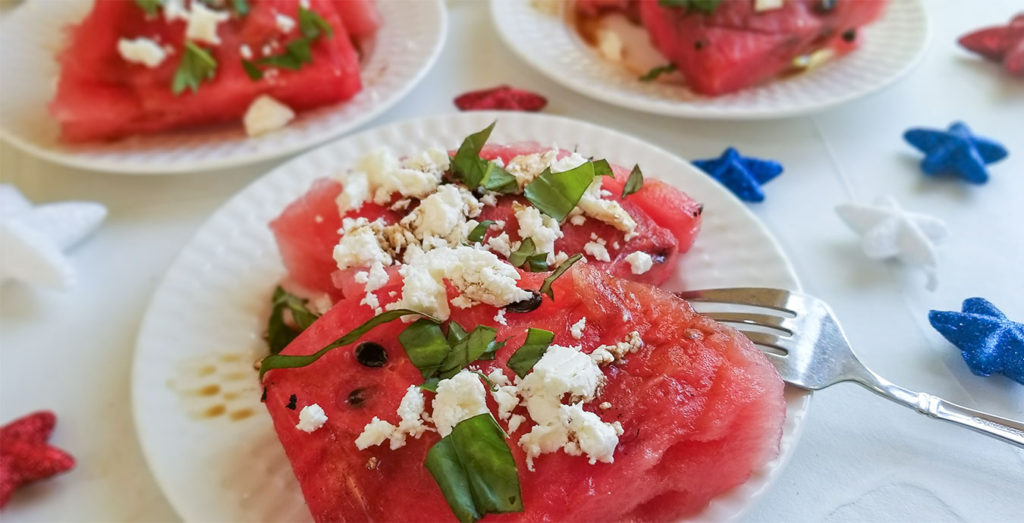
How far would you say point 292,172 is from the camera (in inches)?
61.2

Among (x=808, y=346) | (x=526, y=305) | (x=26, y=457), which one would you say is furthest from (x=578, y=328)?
(x=26, y=457)

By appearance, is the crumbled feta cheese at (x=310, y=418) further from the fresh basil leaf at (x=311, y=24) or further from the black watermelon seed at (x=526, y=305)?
the fresh basil leaf at (x=311, y=24)

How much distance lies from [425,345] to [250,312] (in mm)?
510

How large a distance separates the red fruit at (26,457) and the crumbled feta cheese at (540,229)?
0.86 meters

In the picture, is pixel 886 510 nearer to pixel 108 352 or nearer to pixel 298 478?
pixel 298 478

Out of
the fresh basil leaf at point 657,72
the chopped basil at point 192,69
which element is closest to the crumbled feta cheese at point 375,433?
the chopped basil at point 192,69

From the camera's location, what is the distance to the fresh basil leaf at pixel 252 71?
1.73 metres

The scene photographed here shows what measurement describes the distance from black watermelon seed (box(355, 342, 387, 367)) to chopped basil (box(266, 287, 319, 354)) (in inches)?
10.8

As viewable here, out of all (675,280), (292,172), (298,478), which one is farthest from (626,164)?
(298,478)

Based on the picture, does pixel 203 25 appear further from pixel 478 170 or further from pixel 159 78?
pixel 478 170

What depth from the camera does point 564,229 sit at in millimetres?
1196

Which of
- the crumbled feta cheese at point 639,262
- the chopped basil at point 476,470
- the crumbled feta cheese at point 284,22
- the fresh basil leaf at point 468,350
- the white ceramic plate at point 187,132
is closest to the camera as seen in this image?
the chopped basil at point 476,470

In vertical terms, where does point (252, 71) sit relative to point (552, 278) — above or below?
below

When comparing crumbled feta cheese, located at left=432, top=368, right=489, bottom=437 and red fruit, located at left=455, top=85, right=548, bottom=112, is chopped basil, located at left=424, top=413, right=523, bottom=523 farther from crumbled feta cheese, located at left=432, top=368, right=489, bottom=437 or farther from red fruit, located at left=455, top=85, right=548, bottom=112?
red fruit, located at left=455, top=85, right=548, bottom=112
